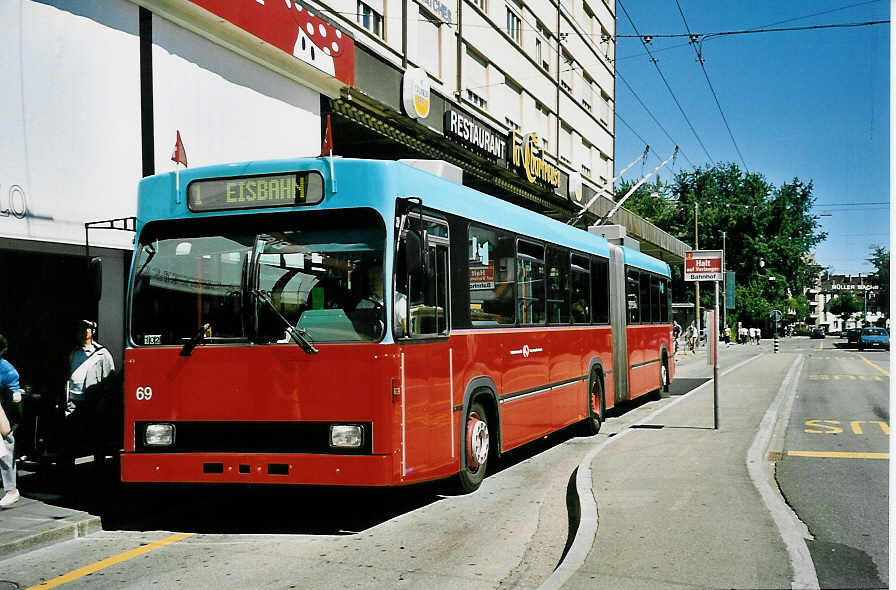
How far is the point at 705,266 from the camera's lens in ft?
43.8

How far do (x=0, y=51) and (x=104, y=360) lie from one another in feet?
11.8

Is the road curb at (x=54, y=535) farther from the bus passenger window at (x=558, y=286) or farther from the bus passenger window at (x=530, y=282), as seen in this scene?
the bus passenger window at (x=558, y=286)

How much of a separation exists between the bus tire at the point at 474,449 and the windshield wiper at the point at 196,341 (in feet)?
8.43

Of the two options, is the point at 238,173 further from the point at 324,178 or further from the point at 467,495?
the point at 467,495

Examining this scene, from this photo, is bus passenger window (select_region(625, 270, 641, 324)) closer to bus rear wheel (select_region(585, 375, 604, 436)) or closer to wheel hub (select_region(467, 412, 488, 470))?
bus rear wheel (select_region(585, 375, 604, 436))

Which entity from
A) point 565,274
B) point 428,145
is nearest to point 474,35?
point 428,145

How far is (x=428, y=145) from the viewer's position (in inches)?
759

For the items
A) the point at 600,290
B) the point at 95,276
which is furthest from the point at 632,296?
the point at 95,276

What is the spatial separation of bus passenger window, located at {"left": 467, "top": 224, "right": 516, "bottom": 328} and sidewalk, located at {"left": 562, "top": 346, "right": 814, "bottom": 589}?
1.93 meters

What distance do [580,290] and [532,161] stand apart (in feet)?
42.0

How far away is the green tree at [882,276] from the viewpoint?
16.8 feet

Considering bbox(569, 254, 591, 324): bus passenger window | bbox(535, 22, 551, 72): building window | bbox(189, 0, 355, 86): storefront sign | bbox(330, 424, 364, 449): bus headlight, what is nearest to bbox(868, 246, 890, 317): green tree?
bbox(330, 424, 364, 449): bus headlight

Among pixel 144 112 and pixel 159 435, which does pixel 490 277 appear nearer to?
pixel 159 435

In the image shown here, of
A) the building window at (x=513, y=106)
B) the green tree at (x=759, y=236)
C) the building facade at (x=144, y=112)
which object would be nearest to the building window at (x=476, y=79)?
the building window at (x=513, y=106)
